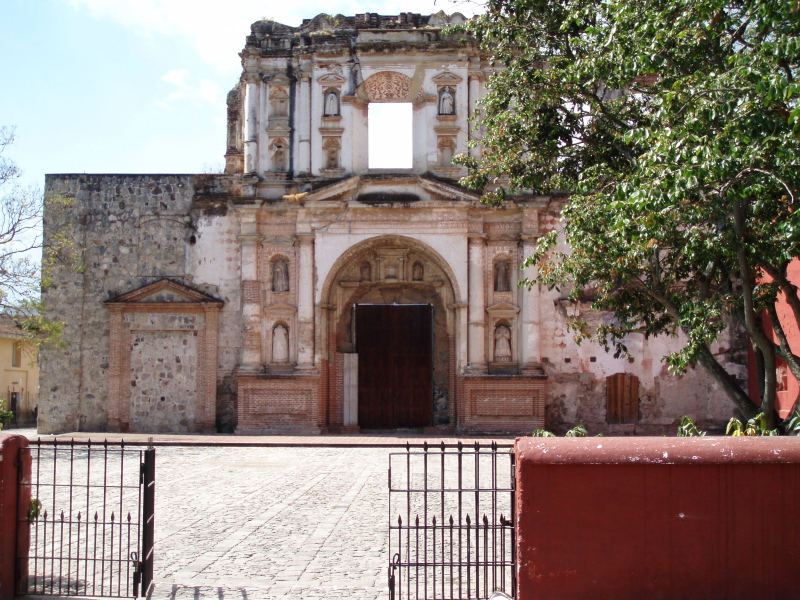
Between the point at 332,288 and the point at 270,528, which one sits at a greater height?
the point at 332,288

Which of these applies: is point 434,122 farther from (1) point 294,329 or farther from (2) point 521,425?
(2) point 521,425

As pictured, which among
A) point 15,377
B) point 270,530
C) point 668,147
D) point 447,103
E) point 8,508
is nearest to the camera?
point 8,508

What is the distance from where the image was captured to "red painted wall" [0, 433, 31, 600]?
23.0 ft

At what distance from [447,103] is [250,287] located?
682cm

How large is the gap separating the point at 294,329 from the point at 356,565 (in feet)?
50.0

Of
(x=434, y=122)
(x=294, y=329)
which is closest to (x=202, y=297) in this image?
(x=294, y=329)

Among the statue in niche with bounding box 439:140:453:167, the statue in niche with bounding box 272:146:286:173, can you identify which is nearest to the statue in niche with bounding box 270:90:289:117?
the statue in niche with bounding box 272:146:286:173

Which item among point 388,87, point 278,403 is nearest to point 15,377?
point 278,403

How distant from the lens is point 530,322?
75.4ft

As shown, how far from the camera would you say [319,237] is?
23188 millimetres

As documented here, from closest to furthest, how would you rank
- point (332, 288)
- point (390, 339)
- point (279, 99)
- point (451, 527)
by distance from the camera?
point (451, 527) < point (332, 288) < point (279, 99) < point (390, 339)

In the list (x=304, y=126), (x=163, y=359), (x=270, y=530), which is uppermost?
(x=304, y=126)

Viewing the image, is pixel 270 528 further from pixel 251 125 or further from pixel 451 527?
pixel 251 125

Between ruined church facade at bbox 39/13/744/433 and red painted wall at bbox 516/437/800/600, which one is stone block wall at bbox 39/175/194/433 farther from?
red painted wall at bbox 516/437/800/600
